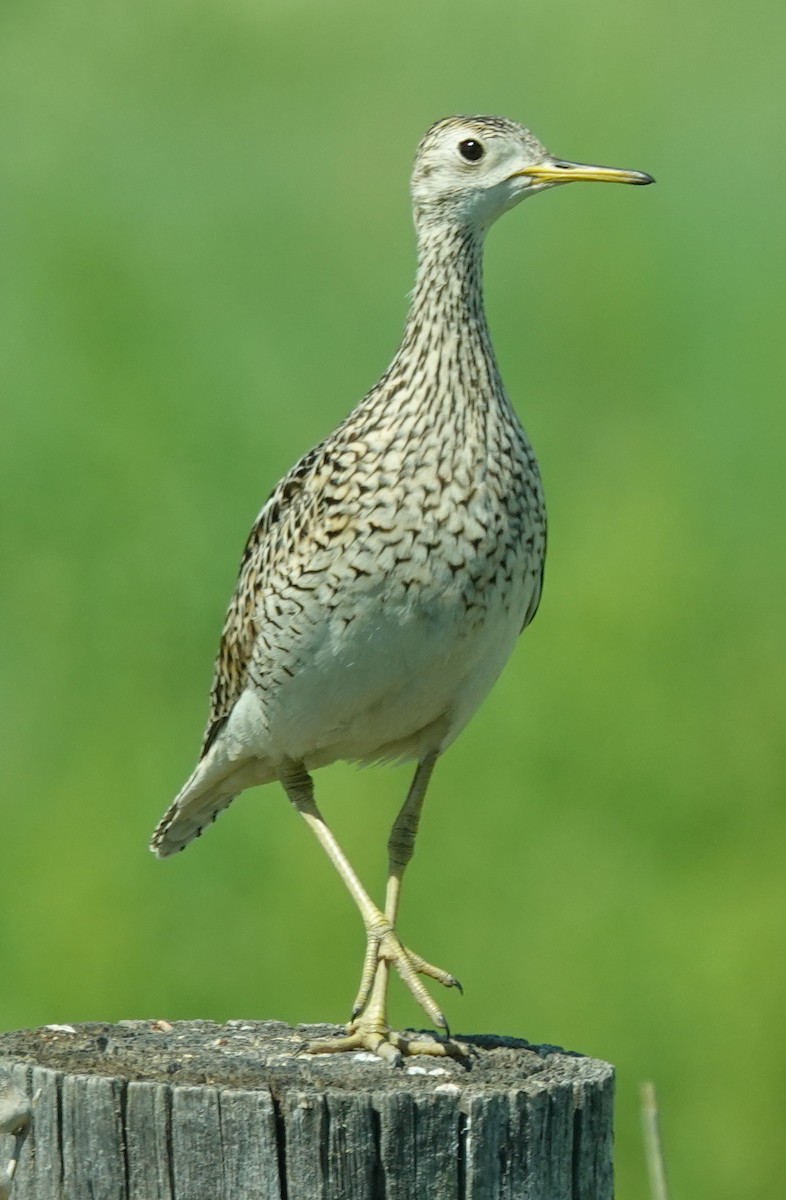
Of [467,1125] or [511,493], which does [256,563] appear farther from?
[467,1125]

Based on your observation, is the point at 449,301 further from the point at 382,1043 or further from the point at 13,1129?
the point at 13,1129

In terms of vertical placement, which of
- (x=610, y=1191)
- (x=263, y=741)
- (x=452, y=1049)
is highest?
(x=263, y=741)

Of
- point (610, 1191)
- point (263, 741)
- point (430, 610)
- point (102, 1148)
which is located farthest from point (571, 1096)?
point (263, 741)

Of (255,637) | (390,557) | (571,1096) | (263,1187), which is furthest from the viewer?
(255,637)

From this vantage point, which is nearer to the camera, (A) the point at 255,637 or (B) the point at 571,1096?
(B) the point at 571,1096

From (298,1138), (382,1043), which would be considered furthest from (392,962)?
(298,1138)
